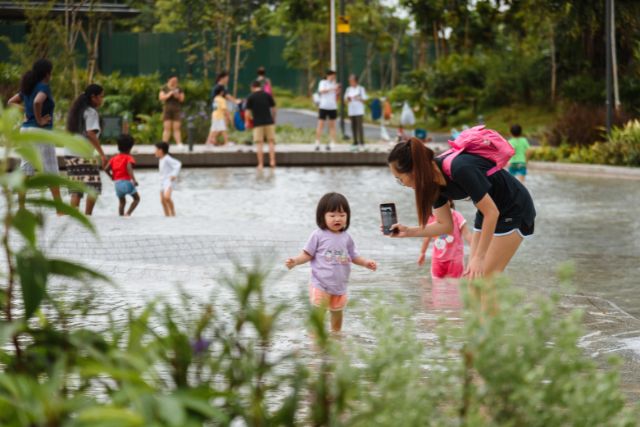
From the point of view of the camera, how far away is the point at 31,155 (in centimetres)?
333

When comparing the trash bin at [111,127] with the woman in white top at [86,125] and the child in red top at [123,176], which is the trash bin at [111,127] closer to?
the child in red top at [123,176]

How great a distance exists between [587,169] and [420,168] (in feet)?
58.0

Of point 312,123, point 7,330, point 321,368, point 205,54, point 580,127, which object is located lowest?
point 312,123

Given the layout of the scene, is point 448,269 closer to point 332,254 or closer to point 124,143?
point 332,254

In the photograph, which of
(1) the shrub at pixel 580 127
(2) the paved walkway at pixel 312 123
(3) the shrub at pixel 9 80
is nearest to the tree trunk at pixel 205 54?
(2) the paved walkway at pixel 312 123

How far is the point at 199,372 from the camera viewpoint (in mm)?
3555

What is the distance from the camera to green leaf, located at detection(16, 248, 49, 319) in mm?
3404

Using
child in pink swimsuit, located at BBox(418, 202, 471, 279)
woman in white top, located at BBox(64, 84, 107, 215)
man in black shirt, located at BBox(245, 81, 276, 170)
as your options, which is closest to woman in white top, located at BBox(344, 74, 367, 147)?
man in black shirt, located at BBox(245, 81, 276, 170)

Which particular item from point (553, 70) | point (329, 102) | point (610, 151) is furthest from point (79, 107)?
point (553, 70)

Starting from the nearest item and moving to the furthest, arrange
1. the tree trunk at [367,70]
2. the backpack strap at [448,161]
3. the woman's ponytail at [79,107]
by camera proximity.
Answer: the backpack strap at [448,161] < the woman's ponytail at [79,107] < the tree trunk at [367,70]

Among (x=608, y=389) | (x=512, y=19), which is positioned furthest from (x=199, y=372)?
(x=512, y=19)

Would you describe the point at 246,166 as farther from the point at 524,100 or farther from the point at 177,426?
the point at 177,426

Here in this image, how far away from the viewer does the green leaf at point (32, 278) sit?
3404 millimetres

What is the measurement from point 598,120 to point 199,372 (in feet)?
83.6
